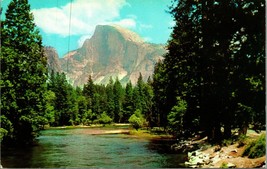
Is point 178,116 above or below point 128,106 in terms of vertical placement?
below

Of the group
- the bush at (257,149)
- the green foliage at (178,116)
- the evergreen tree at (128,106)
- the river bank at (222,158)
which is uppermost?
the evergreen tree at (128,106)

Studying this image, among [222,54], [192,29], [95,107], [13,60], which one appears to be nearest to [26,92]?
[13,60]

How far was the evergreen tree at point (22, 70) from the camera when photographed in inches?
975

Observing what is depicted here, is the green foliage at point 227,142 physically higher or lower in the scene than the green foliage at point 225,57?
lower

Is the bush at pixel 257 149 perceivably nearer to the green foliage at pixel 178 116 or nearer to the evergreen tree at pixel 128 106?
the green foliage at pixel 178 116

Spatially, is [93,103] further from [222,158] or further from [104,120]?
[222,158]

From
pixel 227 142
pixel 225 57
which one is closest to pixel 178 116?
pixel 227 142

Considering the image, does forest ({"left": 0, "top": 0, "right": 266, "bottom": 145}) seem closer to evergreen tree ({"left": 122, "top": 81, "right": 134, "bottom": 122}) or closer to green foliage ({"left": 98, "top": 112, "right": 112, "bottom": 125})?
green foliage ({"left": 98, "top": 112, "right": 112, "bottom": 125})

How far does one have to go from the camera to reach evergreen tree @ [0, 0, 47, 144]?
24766 mm

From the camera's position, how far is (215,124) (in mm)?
21500

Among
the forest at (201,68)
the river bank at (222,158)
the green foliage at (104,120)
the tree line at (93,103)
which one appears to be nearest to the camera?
the river bank at (222,158)

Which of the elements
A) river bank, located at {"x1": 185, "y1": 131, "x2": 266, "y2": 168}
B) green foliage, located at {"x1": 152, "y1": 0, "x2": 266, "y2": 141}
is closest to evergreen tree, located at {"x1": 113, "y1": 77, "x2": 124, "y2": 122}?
green foliage, located at {"x1": 152, "y1": 0, "x2": 266, "y2": 141}

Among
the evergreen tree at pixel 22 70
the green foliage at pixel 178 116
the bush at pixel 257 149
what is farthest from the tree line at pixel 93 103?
the bush at pixel 257 149

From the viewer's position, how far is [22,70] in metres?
25.5
